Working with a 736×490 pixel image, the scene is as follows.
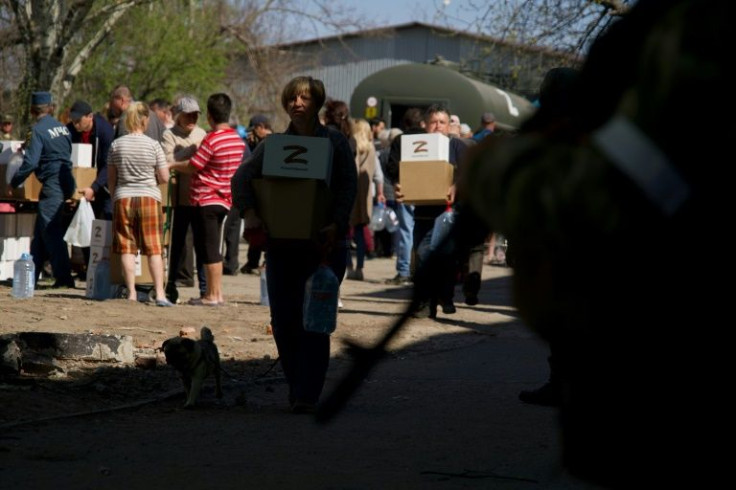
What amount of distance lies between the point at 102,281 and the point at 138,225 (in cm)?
97

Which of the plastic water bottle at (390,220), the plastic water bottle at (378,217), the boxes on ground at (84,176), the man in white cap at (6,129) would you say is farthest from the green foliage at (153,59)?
the boxes on ground at (84,176)

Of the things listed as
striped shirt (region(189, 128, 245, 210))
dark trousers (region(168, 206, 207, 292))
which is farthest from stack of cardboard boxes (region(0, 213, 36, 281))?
striped shirt (region(189, 128, 245, 210))

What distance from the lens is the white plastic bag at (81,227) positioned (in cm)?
1430

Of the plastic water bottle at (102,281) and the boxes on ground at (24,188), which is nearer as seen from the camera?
the plastic water bottle at (102,281)

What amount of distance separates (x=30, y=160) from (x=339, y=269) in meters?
7.49

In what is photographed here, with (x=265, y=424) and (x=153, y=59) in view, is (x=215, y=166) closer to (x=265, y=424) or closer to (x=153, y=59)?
(x=265, y=424)

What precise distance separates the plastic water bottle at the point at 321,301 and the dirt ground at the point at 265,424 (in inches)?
20.7

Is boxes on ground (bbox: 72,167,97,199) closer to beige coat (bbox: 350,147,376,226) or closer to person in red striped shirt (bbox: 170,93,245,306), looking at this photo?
person in red striped shirt (bbox: 170,93,245,306)

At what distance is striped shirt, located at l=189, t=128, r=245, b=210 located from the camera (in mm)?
12984

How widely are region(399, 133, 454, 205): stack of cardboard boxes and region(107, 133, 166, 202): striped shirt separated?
250 centimetres

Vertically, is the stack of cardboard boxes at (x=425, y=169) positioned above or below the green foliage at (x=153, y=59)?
below

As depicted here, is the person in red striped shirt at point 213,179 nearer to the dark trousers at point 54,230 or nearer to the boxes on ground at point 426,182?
the boxes on ground at point 426,182

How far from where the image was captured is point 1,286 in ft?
49.3

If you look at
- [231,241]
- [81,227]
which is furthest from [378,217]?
[81,227]
